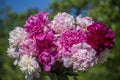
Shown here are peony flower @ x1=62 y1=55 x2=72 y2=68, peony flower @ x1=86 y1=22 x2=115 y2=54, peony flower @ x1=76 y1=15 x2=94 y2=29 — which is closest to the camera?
peony flower @ x1=62 y1=55 x2=72 y2=68

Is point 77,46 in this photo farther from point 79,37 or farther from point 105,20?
point 105,20

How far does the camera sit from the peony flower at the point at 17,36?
5.02 metres

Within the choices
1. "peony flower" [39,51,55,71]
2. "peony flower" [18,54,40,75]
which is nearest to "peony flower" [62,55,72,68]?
"peony flower" [39,51,55,71]

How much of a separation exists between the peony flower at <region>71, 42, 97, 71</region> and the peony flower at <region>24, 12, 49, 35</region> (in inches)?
16.2

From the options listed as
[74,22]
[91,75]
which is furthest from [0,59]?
[74,22]

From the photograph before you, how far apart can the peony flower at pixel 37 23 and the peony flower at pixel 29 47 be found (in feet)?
0.32

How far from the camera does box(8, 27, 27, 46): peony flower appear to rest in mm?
5023

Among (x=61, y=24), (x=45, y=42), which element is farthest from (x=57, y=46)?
(x=61, y=24)

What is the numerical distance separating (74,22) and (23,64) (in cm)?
72

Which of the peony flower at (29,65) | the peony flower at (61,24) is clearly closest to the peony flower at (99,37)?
the peony flower at (61,24)

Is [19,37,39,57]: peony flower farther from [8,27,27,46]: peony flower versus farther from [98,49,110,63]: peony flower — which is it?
[98,49,110,63]: peony flower

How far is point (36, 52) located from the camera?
4926 mm

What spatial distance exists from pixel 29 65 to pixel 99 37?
2.49ft

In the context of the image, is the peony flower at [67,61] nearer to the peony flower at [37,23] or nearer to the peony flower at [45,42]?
the peony flower at [45,42]
